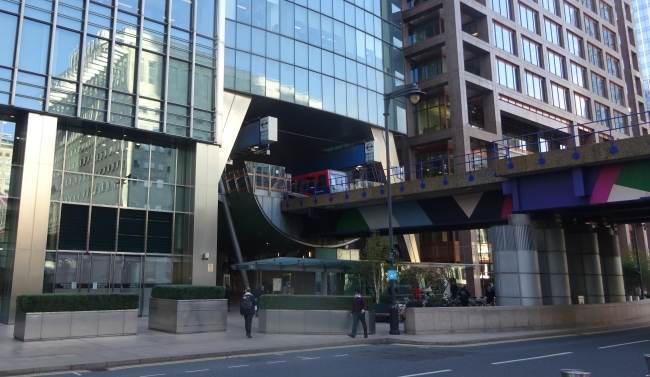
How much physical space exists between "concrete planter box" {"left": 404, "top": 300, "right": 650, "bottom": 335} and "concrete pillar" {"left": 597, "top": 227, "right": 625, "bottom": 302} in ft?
14.1

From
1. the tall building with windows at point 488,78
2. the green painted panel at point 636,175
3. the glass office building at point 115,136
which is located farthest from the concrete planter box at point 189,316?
the tall building with windows at point 488,78

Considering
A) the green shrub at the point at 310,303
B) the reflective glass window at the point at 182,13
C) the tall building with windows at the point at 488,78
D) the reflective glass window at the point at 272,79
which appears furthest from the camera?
the tall building with windows at the point at 488,78

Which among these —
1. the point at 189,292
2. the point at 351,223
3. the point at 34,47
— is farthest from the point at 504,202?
the point at 34,47

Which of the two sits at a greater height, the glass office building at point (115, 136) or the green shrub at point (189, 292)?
the glass office building at point (115, 136)

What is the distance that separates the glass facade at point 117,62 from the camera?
23797 millimetres

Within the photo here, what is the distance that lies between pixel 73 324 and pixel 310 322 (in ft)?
26.4

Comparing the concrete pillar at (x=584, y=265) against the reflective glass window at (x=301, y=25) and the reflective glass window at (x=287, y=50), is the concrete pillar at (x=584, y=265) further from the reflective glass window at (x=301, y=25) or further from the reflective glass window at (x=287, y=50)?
the reflective glass window at (x=301, y=25)

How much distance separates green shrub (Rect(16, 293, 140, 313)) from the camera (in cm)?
1672

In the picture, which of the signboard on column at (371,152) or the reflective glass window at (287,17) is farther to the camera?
the signboard on column at (371,152)

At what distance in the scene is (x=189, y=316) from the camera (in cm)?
1923

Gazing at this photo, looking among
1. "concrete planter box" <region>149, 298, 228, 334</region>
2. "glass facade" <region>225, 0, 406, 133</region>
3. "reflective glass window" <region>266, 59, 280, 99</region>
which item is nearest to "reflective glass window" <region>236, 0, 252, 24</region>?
"glass facade" <region>225, 0, 406, 133</region>

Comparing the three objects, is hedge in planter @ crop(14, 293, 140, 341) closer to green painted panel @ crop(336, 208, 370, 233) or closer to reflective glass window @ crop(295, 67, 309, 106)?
green painted panel @ crop(336, 208, 370, 233)

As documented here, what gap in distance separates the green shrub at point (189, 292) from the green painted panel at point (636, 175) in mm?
15593

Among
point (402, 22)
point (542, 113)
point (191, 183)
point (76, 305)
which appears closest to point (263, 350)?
point (76, 305)
